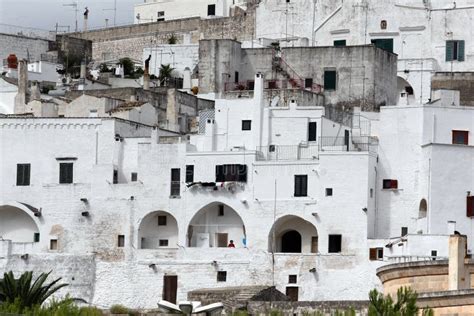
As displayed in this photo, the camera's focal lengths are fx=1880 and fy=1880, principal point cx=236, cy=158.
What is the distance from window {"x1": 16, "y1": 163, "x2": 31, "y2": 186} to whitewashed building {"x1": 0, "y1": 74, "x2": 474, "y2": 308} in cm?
5

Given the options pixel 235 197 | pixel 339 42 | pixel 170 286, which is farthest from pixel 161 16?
pixel 170 286

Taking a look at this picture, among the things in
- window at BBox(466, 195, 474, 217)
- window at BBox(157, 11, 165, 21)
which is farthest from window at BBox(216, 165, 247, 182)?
window at BBox(157, 11, 165, 21)

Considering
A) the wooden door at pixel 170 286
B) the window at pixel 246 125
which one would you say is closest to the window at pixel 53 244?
the wooden door at pixel 170 286

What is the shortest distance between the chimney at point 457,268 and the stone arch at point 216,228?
65.9ft

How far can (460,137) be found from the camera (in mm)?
64562

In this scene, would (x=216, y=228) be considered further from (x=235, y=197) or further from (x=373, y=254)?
(x=373, y=254)

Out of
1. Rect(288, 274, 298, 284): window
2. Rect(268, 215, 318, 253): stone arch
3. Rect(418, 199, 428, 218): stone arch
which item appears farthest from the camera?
Rect(268, 215, 318, 253): stone arch

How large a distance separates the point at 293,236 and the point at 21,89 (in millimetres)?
14487

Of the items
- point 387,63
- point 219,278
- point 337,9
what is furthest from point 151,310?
point 337,9

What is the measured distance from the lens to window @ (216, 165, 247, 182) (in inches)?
2522

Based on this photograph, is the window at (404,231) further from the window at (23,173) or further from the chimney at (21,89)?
the chimney at (21,89)

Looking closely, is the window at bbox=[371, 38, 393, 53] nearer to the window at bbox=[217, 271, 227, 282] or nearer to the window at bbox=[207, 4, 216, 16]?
the window at bbox=[207, 4, 216, 16]

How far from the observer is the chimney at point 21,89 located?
7275 cm

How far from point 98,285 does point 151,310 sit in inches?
117
